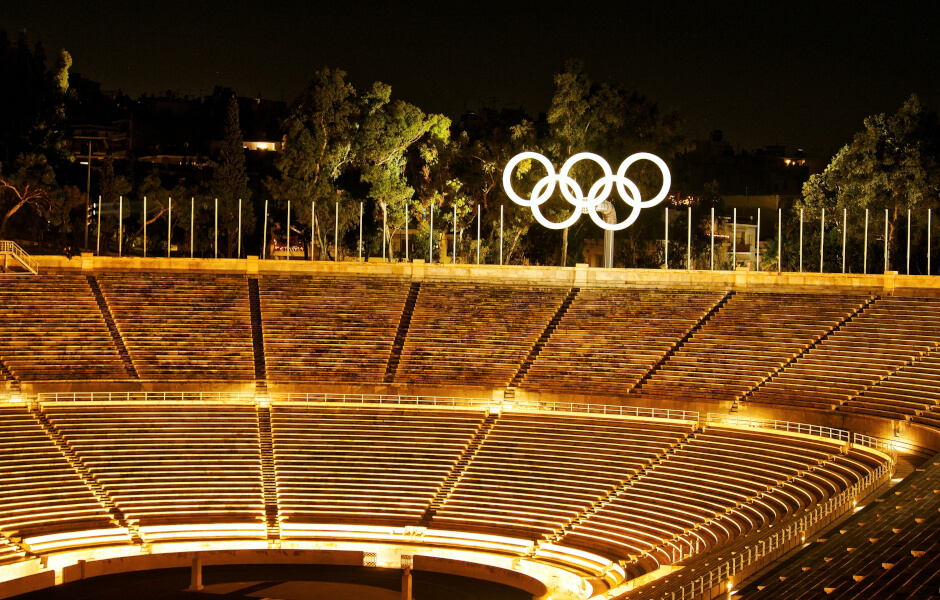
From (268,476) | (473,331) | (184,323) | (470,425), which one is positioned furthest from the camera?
(473,331)

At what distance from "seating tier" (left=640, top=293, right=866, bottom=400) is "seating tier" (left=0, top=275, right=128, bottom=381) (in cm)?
1974

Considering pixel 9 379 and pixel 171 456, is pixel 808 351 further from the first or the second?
pixel 9 379

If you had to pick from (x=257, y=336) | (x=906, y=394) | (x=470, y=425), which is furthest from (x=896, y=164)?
(x=257, y=336)

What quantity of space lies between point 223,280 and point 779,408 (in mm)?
23278

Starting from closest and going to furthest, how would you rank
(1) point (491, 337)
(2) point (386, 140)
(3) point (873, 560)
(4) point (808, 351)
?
(3) point (873, 560)
(4) point (808, 351)
(1) point (491, 337)
(2) point (386, 140)

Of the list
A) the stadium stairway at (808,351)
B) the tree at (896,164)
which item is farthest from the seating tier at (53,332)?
the tree at (896,164)

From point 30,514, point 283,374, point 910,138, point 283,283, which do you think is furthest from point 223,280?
point 910,138

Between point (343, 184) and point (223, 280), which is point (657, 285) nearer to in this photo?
point (223, 280)

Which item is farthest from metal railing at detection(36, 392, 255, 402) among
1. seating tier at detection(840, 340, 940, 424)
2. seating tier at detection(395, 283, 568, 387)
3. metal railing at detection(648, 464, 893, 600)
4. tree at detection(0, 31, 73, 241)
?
tree at detection(0, 31, 73, 241)

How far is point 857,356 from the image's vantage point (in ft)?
124

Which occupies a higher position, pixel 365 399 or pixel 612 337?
pixel 612 337

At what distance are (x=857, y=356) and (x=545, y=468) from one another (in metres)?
12.0

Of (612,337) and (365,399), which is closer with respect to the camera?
(365,399)

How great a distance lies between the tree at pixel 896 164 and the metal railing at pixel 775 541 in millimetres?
28054
